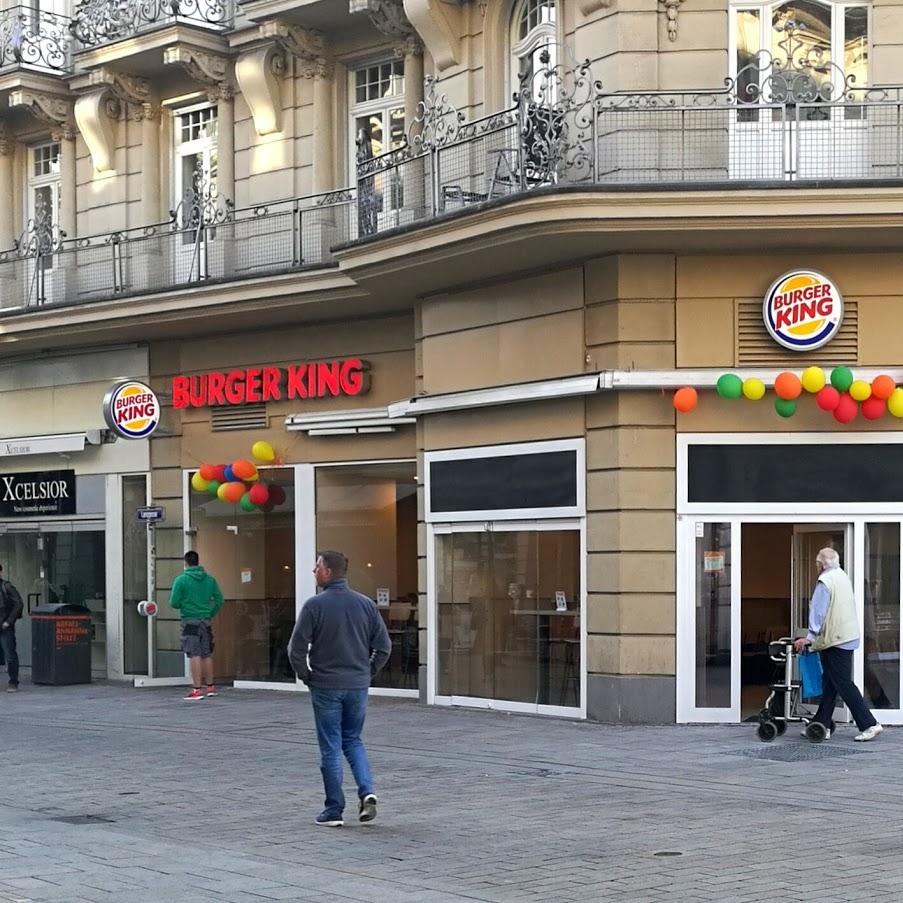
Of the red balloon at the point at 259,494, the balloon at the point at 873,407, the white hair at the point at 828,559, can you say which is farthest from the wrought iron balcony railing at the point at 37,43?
the white hair at the point at 828,559

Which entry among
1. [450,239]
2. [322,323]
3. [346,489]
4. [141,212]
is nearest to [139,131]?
[141,212]

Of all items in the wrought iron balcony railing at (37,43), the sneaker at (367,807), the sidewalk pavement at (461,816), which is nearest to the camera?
the sidewalk pavement at (461,816)

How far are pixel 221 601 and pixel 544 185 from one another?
7.62 metres

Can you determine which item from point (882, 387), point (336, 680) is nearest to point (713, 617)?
point (882, 387)

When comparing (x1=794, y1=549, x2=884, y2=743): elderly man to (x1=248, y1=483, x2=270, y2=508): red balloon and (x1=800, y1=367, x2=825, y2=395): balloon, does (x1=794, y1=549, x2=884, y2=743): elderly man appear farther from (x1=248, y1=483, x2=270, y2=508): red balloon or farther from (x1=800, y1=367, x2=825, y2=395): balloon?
(x1=248, y1=483, x2=270, y2=508): red balloon

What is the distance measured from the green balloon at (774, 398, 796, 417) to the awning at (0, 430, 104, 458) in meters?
11.2

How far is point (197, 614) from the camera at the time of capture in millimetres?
20031

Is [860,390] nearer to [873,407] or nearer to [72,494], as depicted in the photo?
[873,407]

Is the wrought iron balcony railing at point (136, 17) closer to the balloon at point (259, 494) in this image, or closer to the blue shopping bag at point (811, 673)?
the balloon at point (259, 494)

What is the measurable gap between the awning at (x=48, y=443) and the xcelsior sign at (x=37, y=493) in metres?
0.38

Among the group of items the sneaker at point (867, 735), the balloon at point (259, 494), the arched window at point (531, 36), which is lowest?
the sneaker at point (867, 735)

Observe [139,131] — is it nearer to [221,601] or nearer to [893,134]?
[221,601]

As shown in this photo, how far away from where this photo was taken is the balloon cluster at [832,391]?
1536 centimetres

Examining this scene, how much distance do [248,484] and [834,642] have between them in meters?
9.37
